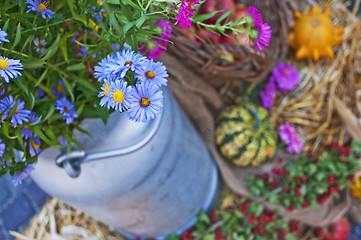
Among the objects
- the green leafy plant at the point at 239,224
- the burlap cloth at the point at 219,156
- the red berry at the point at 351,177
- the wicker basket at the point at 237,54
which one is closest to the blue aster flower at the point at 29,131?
the wicker basket at the point at 237,54

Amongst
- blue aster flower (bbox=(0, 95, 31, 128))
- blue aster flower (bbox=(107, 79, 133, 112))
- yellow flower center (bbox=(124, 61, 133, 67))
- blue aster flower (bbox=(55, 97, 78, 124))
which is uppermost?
blue aster flower (bbox=(0, 95, 31, 128))

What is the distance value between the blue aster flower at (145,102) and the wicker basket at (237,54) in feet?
1.69

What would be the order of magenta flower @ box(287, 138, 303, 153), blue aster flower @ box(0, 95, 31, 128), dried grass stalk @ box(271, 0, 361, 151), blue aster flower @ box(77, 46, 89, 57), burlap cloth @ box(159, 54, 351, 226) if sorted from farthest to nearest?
dried grass stalk @ box(271, 0, 361, 151) < magenta flower @ box(287, 138, 303, 153) < burlap cloth @ box(159, 54, 351, 226) < blue aster flower @ box(77, 46, 89, 57) < blue aster flower @ box(0, 95, 31, 128)

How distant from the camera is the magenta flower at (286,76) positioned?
4.17 feet

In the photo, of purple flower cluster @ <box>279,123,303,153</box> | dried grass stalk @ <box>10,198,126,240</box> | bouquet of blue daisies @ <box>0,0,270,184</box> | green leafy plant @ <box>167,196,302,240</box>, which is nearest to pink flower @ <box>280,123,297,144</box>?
purple flower cluster @ <box>279,123,303,153</box>

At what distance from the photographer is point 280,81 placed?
1.27 meters

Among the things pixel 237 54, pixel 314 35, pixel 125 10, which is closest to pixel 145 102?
pixel 125 10

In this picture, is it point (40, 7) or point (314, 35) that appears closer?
point (40, 7)

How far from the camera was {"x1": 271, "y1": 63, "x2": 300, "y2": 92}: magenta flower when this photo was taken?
1.27 m

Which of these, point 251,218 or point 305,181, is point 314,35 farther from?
point 251,218

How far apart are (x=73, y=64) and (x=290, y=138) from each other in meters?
0.86

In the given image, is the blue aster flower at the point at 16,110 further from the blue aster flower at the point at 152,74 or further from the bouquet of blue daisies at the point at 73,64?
the blue aster flower at the point at 152,74

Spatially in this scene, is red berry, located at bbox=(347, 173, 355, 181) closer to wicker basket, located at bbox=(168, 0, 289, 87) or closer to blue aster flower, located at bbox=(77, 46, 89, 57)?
wicker basket, located at bbox=(168, 0, 289, 87)

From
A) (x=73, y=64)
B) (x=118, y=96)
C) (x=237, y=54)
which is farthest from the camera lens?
(x=237, y=54)
